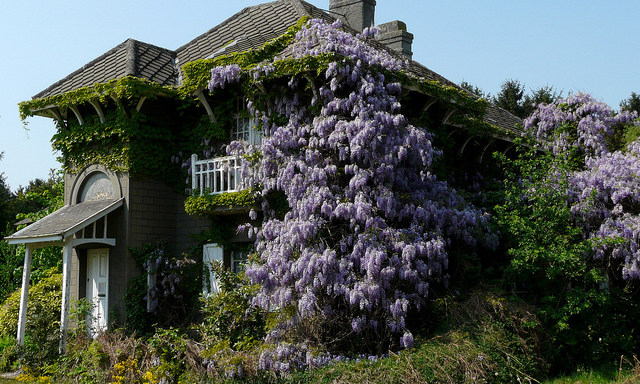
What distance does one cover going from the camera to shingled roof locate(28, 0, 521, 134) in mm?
13508

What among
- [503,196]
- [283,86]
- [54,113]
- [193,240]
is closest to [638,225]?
[503,196]

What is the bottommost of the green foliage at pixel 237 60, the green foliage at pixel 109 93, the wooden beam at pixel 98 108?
the wooden beam at pixel 98 108

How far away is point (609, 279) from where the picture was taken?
37.5 ft

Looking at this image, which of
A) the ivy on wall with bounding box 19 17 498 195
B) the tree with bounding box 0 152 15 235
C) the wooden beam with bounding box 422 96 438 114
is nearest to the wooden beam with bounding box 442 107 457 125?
the ivy on wall with bounding box 19 17 498 195

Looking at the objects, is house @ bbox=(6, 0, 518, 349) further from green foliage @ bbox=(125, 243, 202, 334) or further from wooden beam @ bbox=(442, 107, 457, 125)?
green foliage @ bbox=(125, 243, 202, 334)

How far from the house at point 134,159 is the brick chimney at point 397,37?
126 inches

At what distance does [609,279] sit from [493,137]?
4495 millimetres

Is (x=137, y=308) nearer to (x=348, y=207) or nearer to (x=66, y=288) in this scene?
(x=66, y=288)

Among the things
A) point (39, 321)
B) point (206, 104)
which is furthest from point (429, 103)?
point (39, 321)

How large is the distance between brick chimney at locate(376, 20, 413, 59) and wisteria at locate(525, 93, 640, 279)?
5256 mm

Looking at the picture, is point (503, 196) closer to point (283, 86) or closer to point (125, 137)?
point (283, 86)

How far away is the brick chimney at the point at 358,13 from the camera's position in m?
15.8

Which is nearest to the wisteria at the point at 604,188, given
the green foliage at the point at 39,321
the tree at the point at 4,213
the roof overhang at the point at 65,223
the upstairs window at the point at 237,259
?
the upstairs window at the point at 237,259

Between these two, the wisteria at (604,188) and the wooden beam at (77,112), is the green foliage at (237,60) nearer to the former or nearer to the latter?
the wooden beam at (77,112)
